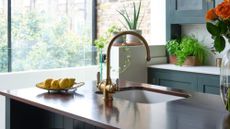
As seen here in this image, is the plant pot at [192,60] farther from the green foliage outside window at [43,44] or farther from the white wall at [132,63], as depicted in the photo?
the green foliage outside window at [43,44]

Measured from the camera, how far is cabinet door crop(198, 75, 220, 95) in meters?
3.67

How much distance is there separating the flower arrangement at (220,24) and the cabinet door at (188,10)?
2250mm

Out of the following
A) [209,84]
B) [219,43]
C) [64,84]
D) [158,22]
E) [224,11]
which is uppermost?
[158,22]

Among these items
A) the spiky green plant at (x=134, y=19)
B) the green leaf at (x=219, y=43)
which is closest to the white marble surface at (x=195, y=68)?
the spiky green plant at (x=134, y=19)

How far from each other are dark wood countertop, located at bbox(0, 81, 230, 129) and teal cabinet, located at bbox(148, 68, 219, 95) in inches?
54.4

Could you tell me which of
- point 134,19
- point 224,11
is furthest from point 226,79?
point 134,19

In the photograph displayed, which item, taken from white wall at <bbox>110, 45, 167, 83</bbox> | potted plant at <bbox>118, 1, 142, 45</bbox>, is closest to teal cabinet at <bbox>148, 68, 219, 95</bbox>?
white wall at <bbox>110, 45, 167, 83</bbox>

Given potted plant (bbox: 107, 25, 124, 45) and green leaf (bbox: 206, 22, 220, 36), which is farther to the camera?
A: potted plant (bbox: 107, 25, 124, 45)

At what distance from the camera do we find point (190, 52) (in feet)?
14.3

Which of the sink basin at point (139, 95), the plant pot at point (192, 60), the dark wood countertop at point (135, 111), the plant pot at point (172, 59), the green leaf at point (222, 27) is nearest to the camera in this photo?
the dark wood countertop at point (135, 111)

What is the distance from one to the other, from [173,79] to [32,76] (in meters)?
1.66

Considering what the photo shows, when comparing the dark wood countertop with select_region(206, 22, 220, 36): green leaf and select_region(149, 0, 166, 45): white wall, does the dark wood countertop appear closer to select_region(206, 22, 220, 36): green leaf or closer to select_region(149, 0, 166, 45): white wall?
select_region(206, 22, 220, 36): green leaf

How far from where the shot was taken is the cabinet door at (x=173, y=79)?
395 cm

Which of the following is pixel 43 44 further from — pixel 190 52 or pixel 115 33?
pixel 190 52
